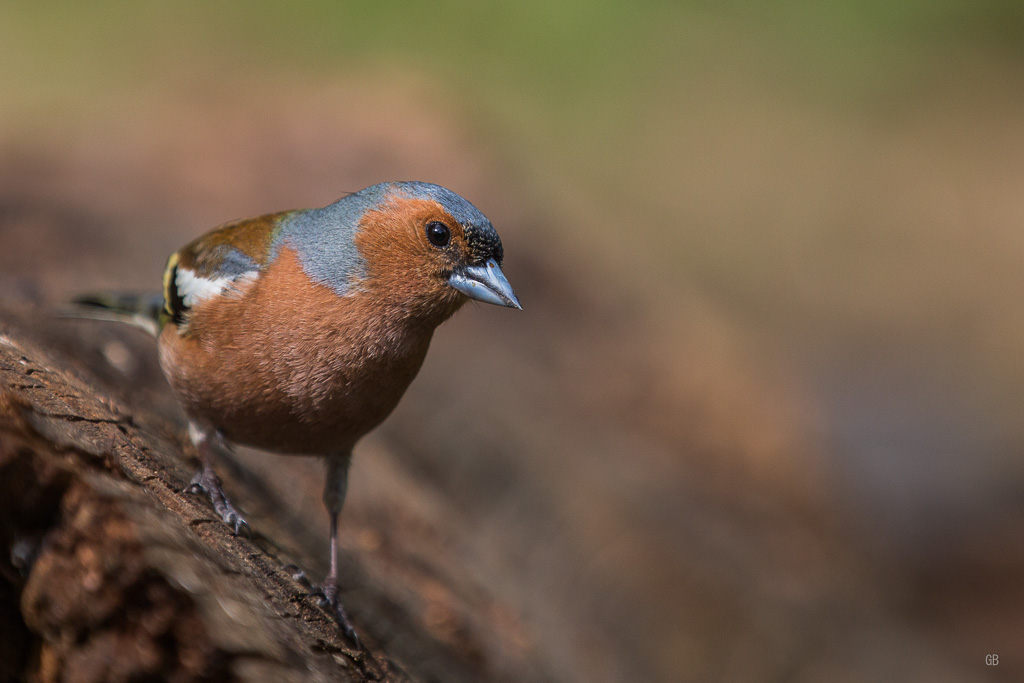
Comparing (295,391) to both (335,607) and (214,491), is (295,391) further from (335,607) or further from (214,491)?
(335,607)

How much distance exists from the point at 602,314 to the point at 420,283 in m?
4.30

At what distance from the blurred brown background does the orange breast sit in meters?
1.34

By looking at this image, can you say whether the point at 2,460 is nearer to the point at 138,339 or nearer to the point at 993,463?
the point at 138,339

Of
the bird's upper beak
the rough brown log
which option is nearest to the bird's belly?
the bird's upper beak

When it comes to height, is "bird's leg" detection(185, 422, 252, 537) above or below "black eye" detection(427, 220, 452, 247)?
below

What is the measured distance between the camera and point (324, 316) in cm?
340

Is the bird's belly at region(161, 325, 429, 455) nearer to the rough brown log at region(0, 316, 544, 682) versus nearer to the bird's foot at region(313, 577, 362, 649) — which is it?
the bird's foot at region(313, 577, 362, 649)

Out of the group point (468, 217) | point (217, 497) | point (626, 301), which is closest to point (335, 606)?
point (217, 497)

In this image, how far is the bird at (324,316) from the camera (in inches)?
133

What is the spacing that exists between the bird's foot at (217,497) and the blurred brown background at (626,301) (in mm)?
1362

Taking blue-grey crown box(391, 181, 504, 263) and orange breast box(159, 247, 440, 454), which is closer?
orange breast box(159, 247, 440, 454)

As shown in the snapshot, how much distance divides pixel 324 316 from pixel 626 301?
481 centimetres

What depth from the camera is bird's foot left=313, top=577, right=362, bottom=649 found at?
3.14 metres

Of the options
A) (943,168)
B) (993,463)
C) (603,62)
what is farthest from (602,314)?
(943,168)
